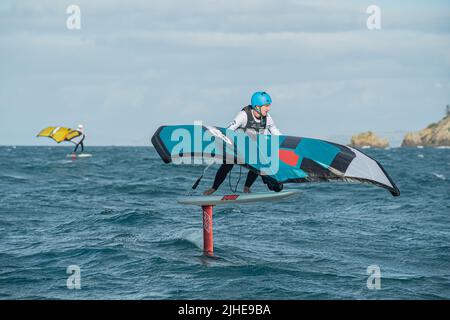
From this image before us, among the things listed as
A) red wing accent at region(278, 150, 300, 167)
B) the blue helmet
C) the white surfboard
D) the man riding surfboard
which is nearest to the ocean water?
the white surfboard

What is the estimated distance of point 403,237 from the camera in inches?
581

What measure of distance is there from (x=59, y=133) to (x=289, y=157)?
3774cm

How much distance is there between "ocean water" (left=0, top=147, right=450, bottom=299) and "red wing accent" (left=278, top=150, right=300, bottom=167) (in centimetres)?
185

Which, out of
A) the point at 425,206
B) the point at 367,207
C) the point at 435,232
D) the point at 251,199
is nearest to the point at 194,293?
the point at 251,199

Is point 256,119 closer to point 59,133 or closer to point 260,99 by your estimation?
point 260,99

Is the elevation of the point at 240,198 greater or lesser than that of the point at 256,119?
lesser

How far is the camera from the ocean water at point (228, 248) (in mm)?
10047

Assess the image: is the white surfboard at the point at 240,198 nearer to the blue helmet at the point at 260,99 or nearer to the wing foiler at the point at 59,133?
the blue helmet at the point at 260,99

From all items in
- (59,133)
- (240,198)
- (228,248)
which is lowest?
(228,248)

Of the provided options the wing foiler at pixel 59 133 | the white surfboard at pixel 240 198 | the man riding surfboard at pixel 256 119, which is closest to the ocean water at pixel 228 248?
the white surfboard at pixel 240 198

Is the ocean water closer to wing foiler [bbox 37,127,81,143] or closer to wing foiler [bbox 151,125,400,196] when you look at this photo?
wing foiler [bbox 151,125,400,196]

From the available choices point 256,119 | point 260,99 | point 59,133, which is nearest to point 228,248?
point 256,119

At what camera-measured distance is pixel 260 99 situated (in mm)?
10961

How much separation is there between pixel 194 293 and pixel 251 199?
6.90ft
